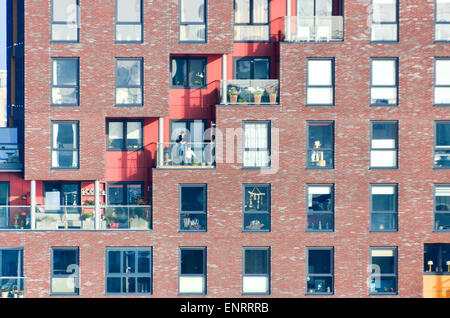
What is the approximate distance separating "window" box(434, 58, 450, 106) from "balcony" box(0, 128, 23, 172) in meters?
17.7

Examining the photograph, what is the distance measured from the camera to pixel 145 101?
34.9 m

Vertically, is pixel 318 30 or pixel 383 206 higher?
pixel 318 30

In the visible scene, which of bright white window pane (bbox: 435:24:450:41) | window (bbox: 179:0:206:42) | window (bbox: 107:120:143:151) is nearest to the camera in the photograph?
bright white window pane (bbox: 435:24:450:41)

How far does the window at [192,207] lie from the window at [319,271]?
459 cm

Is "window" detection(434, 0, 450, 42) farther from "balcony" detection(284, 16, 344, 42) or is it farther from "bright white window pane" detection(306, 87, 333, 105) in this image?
"bright white window pane" detection(306, 87, 333, 105)

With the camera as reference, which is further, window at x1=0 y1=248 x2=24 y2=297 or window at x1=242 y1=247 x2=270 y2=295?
window at x1=0 y1=248 x2=24 y2=297

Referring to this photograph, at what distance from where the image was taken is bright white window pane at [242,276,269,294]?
113ft

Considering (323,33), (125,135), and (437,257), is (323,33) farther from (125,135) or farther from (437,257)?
(437,257)

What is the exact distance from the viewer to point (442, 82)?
34719 millimetres

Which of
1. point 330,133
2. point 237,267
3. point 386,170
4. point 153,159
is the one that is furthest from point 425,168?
point 153,159

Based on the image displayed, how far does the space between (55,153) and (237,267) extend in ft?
29.0

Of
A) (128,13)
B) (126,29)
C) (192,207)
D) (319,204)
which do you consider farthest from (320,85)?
(128,13)

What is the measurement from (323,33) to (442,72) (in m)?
5.15

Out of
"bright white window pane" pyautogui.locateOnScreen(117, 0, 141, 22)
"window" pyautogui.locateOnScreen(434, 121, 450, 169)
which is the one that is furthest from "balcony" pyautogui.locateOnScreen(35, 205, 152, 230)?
"window" pyautogui.locateOnScreen(434, 121, 450, 169)
